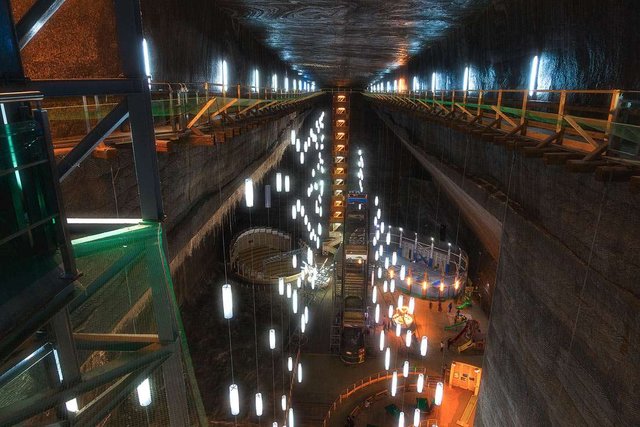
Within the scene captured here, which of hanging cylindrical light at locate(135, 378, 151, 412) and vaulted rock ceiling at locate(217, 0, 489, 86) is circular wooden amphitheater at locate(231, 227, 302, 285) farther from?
hanging cylindrical light at locate(135, 378, 151, 412)

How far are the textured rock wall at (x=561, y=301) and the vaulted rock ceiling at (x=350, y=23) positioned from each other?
17.3ft

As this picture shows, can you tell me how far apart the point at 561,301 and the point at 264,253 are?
15.4 meters

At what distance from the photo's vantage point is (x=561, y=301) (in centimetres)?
545

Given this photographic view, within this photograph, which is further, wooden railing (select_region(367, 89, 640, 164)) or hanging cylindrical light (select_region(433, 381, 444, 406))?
hanging cylindrical light (select_region(433, 381, 444, 406))

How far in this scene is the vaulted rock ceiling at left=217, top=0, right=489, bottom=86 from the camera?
10912mm

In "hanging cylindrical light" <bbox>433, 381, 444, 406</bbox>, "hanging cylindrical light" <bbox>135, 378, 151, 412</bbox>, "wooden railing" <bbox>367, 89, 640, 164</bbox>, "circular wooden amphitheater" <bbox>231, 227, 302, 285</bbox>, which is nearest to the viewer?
"hanging cylindrical light" <bbox>135, 378, 151, 412</bbox>

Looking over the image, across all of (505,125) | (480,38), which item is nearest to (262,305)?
(505,125)

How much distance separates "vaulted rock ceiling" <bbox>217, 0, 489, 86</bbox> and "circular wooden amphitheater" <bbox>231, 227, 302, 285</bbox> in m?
8.51

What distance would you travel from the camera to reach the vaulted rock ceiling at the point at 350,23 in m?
10.9

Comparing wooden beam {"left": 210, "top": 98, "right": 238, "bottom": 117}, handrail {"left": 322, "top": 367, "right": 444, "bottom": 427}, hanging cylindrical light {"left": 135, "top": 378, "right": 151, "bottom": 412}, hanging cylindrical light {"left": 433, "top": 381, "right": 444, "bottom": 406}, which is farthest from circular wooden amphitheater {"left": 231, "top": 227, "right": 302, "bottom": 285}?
hanging cylindrical light {"left": 135, "top": 378, "right": 151, "bottom": 412}

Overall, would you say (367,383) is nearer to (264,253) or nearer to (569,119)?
(264,253)

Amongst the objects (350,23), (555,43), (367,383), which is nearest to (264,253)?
(367,383)

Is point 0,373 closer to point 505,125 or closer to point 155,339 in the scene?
point 155,339

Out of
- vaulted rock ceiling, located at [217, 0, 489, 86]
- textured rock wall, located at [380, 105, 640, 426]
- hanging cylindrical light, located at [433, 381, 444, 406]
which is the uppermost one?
vaulted rock ceiling, located at [217, 0, 489, 86]
